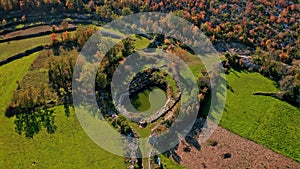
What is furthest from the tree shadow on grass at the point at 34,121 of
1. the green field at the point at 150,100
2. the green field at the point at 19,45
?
the green field at the point at 19,45

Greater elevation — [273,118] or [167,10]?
[167,10]

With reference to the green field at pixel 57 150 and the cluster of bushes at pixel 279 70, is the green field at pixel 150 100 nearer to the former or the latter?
the green field at pixel 57 150

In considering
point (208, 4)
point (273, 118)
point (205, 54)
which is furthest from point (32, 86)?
point (208, 4)

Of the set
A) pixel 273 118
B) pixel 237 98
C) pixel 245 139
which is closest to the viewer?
pixel 245 139

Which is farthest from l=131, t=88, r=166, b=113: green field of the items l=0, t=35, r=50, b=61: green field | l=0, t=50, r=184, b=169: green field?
l=0, t=35, r=50, b=61: green field

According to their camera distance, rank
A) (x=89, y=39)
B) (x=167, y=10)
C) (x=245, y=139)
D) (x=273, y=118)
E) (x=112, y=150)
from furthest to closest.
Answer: (x=167, y=10) → (x=89, y=39) → (x=273, y=118) → (x=245, y=139) → (x=112, y=150)

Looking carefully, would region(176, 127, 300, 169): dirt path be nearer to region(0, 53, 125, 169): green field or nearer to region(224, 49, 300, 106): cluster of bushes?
region(0, 53, 125, 169): green field

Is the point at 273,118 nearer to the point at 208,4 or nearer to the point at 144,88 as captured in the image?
the point at 144,88

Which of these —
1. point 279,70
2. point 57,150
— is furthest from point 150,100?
point 279,70
